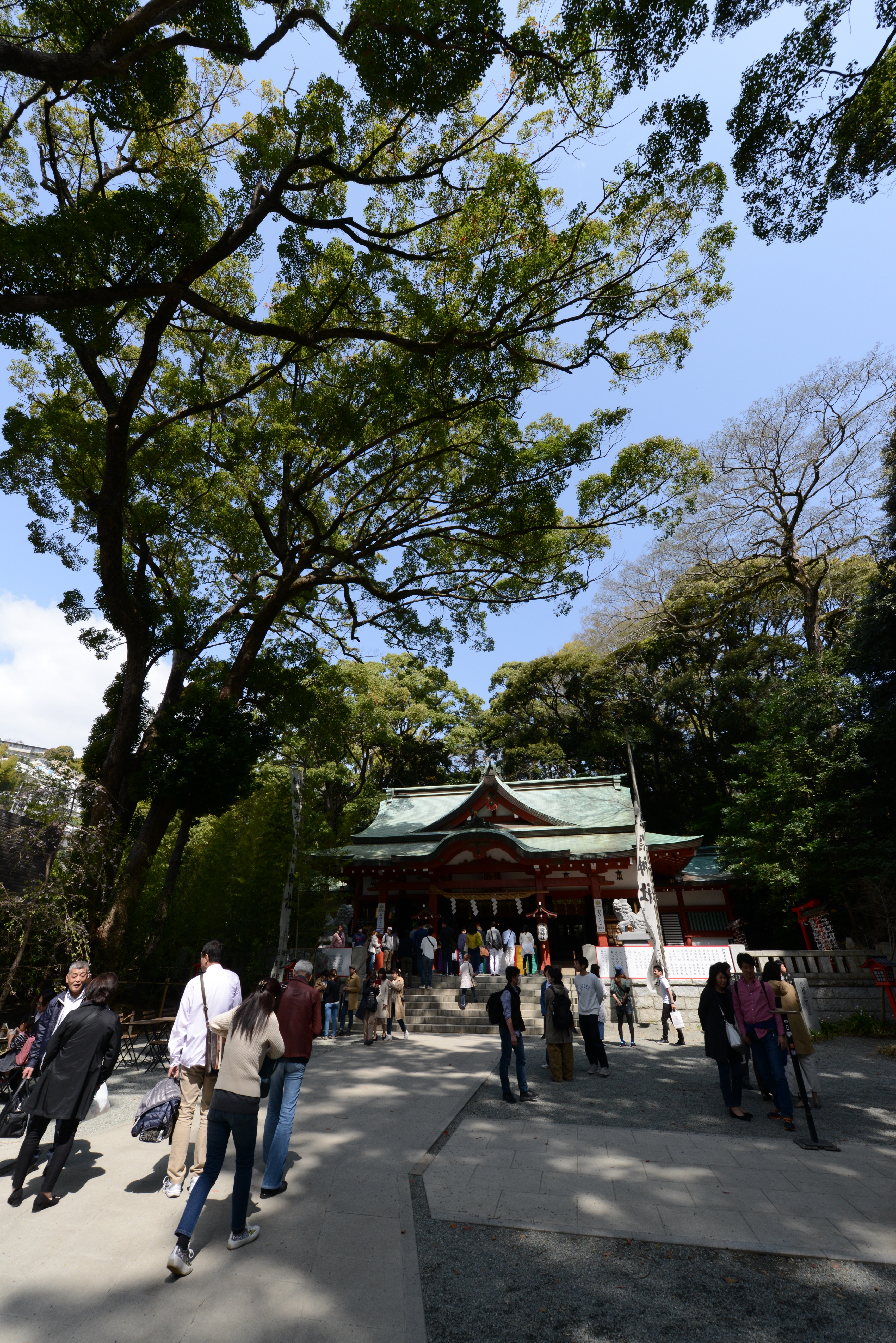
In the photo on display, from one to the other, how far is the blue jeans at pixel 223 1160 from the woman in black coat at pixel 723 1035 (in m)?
4.80

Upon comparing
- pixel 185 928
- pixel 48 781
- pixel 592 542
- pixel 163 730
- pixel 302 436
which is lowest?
pixel 185 928

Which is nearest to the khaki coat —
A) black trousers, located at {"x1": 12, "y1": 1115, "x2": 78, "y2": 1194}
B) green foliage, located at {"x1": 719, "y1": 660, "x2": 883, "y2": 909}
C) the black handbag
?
black trousers, located at {"x1": 12, "y1": 1115, "x2": 78, "y2": 1194}

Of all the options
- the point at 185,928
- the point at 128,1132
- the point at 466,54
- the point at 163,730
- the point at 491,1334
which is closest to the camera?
the point at 491,1334

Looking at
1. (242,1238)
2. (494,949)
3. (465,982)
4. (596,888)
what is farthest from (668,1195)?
(596,888)

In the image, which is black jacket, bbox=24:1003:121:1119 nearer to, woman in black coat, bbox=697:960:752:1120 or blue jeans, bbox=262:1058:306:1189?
blue jeans, bbox=262:1058:306:1189

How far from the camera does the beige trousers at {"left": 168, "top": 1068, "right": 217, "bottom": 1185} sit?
4.40 metres

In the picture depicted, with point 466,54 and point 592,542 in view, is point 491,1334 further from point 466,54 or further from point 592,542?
point 592,542

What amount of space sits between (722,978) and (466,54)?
36.4 ft

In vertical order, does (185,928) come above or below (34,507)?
below

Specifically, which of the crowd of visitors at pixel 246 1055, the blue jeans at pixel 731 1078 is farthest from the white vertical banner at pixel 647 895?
the blue jeans at pixel 731 1078

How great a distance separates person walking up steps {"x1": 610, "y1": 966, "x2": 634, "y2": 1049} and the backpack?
2.65 meters

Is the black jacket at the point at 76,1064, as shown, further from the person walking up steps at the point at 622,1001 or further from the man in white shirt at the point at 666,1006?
the man in white shirt at the point at 666,1006

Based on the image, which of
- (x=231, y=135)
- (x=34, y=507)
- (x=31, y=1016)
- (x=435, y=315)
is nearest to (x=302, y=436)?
(x=435, y=315)

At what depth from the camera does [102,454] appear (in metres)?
12.2
